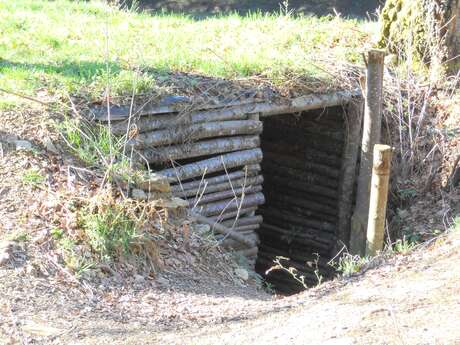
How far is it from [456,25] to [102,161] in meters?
4.39

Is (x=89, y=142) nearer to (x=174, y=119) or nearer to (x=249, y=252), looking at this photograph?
(x=174, y=119)

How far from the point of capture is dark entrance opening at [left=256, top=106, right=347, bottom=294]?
953cm

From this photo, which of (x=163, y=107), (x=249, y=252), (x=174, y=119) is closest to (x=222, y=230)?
(x=249, y=252)

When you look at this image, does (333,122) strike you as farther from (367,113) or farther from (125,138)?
(125,138)

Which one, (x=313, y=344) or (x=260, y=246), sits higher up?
(x=313, y=344)

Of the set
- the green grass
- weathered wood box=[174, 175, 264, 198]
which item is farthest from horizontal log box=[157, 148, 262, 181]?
the green grass

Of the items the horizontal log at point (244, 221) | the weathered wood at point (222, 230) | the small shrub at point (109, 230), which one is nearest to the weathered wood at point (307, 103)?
the horizontal log at point (244, 221)

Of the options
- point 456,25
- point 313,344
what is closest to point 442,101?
point 456,25

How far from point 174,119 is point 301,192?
3.07 meters

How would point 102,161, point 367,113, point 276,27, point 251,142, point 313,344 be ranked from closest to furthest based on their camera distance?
point 313,344 → point 102,161 → point 367,113 → point 251,142 → point 276,27

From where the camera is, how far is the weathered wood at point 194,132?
284 inches

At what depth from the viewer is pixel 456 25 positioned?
8883mm

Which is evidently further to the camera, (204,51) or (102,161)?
(204,51)

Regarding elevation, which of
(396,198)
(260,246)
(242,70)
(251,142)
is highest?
(242,70)
